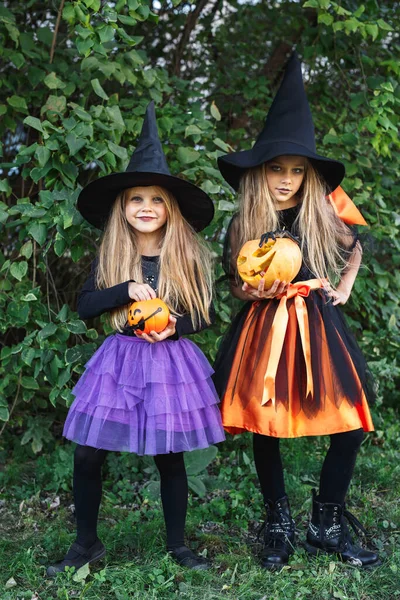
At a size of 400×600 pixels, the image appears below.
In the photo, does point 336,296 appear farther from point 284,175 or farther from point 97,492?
point 97,492

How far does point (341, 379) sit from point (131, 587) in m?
1.13

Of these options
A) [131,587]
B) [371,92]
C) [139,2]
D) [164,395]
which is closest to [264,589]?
[131,587]

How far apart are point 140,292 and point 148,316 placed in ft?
0.39

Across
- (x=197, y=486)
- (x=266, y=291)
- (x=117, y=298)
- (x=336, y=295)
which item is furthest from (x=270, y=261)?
(x=197, y=486)

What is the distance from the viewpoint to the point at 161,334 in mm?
2695

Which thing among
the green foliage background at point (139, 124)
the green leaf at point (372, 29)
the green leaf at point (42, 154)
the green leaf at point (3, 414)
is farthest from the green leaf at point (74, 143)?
the green leaf at point (372, 29)

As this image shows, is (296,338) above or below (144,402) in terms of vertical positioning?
above

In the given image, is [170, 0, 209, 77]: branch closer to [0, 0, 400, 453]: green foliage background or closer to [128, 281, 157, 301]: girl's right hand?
[0, 0, 400, 453]: green foliage background

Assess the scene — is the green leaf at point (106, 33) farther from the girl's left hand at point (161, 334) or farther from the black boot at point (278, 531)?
the black boot at point (278, 531)

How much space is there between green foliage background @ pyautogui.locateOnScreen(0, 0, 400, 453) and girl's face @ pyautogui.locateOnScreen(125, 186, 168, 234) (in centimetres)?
37

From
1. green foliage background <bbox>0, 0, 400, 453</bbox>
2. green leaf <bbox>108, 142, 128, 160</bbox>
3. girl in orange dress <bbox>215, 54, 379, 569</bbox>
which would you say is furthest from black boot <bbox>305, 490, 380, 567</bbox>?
green leaf <bbox>108, 142, 128, 160</bbox>

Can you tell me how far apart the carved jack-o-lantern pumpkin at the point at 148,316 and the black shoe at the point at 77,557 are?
91 cm

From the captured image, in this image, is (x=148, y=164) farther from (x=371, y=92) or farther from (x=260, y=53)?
(x=260, y=53)

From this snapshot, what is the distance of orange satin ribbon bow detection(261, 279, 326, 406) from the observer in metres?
2.67
